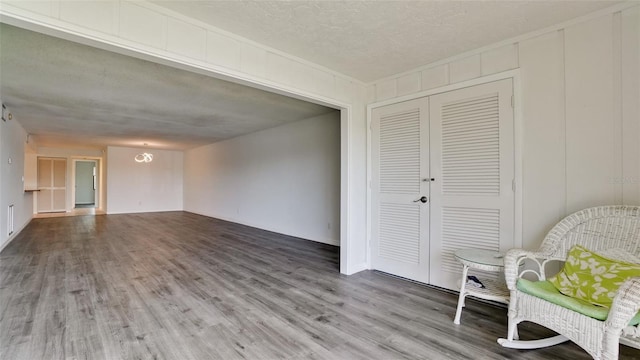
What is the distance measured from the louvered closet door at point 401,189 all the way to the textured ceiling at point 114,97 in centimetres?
166

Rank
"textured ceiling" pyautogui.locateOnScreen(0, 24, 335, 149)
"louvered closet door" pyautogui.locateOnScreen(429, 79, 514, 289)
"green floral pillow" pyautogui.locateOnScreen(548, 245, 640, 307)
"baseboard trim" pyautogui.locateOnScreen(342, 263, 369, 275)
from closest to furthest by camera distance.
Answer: "green floral pillow" pyautogui.locateOnScreen(548, 245, 640, 307)
"louvered closet door" pyautogui.locateOnScreen(429, 79, 514, 289)
"textured ceiling" pyautogui.locateOnScreen(0, 24, 335, 149)
"baseboard trim" pyautogui.locateOnScreen(342, 263, 369, 275)

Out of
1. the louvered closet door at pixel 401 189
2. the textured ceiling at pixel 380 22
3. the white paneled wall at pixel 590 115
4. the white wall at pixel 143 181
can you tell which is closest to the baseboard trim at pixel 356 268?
the louvered closet door at pixel 401 189

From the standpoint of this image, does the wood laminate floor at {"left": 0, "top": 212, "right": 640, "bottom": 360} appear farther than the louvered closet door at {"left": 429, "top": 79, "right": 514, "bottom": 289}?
No

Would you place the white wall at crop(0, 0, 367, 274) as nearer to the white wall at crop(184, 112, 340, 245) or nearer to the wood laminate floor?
the wood laminate floor

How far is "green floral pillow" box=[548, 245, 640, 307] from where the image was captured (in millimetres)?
1764

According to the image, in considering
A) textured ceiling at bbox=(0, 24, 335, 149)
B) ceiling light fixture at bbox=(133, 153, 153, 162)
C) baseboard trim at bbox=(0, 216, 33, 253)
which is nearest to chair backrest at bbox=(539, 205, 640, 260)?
textured ceiling at bbox=(0, 24, 335, 149)

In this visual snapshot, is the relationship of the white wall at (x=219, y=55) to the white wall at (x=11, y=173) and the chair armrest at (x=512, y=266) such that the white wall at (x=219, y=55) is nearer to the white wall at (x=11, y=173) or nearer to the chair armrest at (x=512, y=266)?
the chair armrest at (x=512, y=266)

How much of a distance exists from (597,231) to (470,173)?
3.49 ft

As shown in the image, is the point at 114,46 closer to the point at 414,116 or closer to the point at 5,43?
the point at 5,43

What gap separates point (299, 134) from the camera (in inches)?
242

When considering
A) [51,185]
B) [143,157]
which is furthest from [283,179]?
[51,185]

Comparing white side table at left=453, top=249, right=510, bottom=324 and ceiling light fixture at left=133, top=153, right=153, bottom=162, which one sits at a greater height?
ceiling light fixture at left=133, top=153, right=153, bottom=162

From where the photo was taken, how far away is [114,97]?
430 centimetres

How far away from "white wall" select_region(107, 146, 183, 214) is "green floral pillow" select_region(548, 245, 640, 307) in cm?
1198
